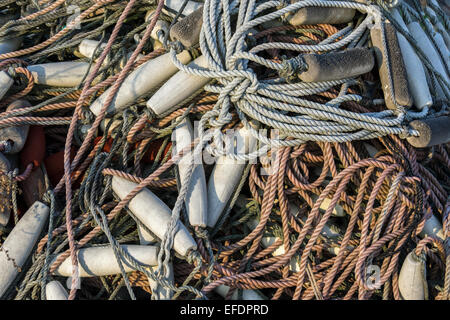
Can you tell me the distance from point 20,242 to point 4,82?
822 mm

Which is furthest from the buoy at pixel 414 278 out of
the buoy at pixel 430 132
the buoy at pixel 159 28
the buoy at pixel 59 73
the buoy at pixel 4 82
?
the buoy at pixel 4 82

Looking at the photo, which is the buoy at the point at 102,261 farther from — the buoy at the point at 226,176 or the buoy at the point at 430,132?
the buoy at the point at 430,132

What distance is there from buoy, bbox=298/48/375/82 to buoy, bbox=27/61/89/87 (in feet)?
3.88

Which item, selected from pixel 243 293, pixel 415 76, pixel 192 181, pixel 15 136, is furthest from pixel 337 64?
pixel 15 136

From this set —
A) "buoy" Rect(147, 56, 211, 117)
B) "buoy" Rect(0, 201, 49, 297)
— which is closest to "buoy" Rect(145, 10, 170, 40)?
"buoy" Rect(147, 56, 211, 117)

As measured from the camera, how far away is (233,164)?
7.13 ft

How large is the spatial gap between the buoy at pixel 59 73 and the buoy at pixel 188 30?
23.1 inches

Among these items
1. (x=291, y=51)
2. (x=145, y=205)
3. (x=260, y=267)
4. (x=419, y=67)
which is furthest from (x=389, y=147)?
(x=145, y=205)

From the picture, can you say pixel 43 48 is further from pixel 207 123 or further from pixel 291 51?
pixel 291 51

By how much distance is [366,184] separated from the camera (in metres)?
2.19

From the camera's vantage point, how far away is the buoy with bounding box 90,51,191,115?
226cm

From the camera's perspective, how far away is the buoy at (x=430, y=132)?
85.4 inches

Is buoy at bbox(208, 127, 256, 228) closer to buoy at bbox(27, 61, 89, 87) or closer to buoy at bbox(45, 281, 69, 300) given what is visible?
buoy at bbox(45, 281, 69, 300)

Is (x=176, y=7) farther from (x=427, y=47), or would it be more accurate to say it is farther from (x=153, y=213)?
(x=427, y=47)
